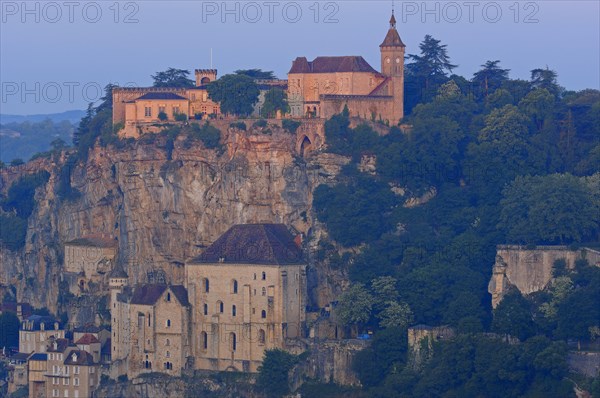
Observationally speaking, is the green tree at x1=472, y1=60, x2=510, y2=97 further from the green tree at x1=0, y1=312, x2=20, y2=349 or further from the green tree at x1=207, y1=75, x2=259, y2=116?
the green tree at x1=0, y1=312, x2=20, y2=349

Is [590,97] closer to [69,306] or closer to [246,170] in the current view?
[246,170]

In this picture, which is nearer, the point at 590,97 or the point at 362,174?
→ the point at 362,174

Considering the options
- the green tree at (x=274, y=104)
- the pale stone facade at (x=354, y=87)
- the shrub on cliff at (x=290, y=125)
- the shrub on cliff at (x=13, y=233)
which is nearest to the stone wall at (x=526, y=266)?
the pale stone facade at (x=354, y=87)

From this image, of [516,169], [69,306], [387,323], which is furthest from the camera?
[69,306]

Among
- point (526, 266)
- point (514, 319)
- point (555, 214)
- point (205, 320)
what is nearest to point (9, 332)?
point (205, 320)

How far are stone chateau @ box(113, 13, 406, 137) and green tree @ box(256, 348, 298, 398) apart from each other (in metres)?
18.1

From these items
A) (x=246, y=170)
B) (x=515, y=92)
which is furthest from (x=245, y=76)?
(x=515, y=92)

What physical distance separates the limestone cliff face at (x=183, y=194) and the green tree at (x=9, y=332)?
308cm

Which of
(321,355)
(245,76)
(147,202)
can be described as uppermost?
(245,76)

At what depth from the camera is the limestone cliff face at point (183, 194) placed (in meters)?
116

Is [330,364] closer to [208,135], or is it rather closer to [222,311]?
[222,311]

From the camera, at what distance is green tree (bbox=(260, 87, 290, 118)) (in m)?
121

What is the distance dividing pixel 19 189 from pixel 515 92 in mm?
35873

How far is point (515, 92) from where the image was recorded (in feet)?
411
